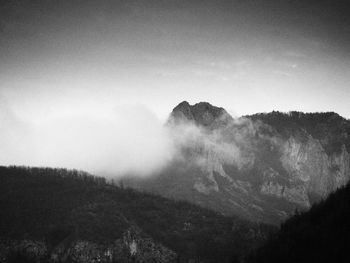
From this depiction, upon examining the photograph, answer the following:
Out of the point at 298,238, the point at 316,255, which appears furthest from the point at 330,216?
the point at 316,255

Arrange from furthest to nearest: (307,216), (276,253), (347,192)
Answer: (307,216)
(347,192)
(276,253)

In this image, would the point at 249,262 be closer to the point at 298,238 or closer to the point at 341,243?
the point at 298,238

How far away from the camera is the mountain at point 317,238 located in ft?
475

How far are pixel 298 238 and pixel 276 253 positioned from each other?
13.7m

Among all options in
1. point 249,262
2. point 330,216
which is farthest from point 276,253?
point 330,216

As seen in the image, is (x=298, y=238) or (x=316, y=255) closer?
(x=316, y=255)

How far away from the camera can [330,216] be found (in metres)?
171

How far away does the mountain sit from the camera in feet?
475

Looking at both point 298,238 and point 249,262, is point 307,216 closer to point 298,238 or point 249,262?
point 298,238

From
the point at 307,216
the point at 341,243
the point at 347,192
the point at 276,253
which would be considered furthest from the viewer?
the point at 307,216

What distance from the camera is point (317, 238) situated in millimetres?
160750

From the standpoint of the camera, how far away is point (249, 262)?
6811 inches

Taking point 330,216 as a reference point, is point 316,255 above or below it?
below

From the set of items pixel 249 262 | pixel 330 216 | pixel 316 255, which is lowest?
pixel 249 262
